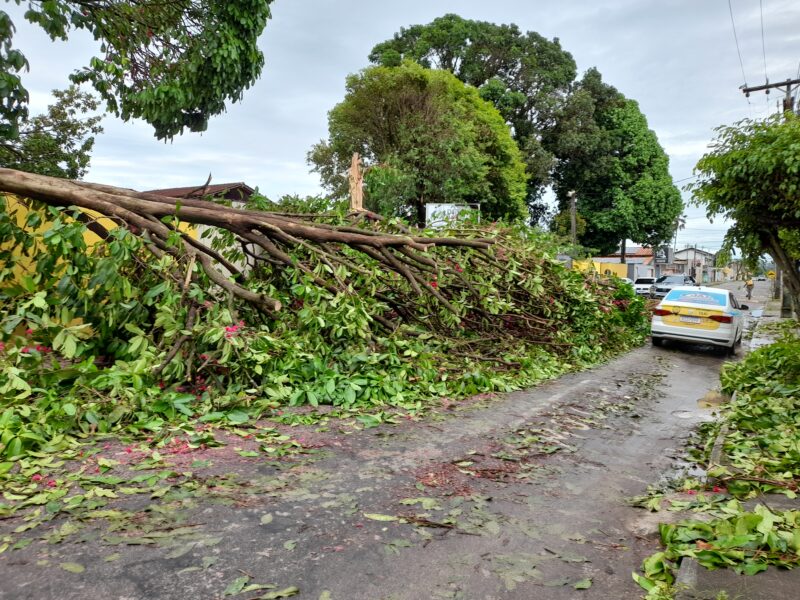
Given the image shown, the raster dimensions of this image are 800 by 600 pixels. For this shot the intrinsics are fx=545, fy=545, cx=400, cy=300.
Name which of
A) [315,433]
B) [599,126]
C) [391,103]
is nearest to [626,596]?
[315,433]

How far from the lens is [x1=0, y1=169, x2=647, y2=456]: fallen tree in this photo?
181 inches

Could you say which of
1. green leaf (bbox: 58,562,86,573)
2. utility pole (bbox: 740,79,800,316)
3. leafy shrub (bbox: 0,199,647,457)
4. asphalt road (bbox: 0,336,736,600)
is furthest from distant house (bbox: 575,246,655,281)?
green leaf (bbox: 58,562,86,573)

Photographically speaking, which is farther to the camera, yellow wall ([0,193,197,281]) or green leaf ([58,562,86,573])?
yellow wall ([0,193,197,281])

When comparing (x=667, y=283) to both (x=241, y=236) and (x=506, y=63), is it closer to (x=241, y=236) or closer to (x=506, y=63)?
(x=506, y=63)

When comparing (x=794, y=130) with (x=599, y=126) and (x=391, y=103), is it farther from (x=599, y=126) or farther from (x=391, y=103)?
(x=599, y=126)

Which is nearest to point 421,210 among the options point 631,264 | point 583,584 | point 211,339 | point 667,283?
point 211,339

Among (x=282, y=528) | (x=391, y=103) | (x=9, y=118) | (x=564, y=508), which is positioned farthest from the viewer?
(x=391, y=103)

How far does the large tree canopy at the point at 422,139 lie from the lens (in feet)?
72.2

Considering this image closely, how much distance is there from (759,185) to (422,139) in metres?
16.2

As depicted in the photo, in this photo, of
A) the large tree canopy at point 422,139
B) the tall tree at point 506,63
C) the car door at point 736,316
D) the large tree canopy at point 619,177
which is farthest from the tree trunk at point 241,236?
the large tree canopy at point 619,177

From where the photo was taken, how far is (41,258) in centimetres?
518

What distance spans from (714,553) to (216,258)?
554cm

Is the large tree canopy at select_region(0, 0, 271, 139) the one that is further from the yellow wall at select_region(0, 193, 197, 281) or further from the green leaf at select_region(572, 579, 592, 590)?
the green leaf at select_region(572, 579, 592, 590)

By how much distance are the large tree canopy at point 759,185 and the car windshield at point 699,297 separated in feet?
8.75
